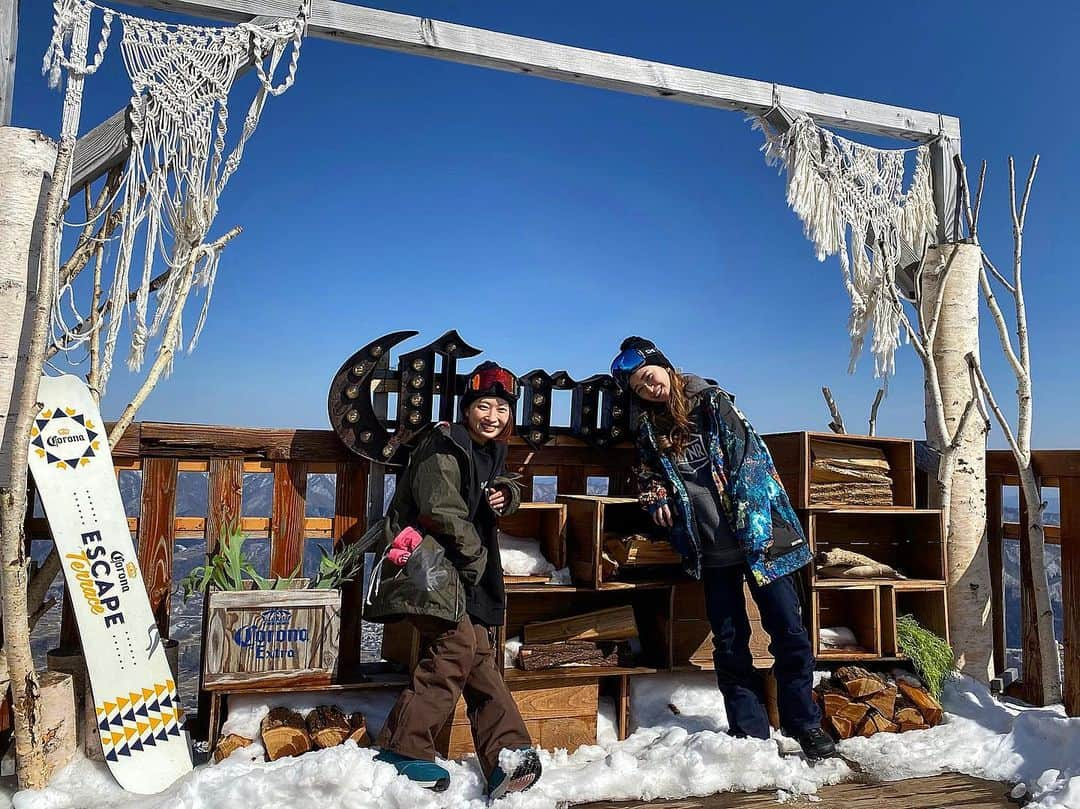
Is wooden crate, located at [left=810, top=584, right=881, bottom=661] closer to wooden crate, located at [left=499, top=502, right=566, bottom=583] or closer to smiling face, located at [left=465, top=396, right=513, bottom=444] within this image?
wooden crate, located at [left=499, top=502, right=566, bottom=583]

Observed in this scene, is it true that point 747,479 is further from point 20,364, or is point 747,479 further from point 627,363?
point 20,364

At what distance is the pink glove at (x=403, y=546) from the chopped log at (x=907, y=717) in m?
2.53

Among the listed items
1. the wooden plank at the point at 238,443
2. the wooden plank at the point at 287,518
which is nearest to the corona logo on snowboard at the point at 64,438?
the wooden plank at the point at 238,443

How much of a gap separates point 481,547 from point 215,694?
128 centimetres

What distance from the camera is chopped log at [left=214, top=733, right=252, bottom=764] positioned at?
127 inches

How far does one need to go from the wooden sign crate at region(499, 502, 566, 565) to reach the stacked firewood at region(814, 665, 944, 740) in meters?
1.46

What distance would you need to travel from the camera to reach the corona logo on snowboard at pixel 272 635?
10.9ft

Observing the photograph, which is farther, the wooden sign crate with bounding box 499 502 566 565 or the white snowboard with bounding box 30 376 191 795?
the wooden sign crate with bounding box 499 502 566 565

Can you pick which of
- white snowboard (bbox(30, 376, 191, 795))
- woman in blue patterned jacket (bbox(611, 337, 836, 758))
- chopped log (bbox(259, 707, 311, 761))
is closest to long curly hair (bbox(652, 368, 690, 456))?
woman in blue patterned jacket (bbox(611, 337, 836, 758))

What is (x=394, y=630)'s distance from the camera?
Result: 3.93 metres

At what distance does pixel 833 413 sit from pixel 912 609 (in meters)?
1.27

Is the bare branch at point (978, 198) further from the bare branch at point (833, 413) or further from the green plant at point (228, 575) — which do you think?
the green plant at point (228, 575)

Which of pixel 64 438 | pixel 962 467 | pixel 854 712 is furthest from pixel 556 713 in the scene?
pixel 962 467

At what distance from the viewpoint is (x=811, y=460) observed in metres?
4.04
